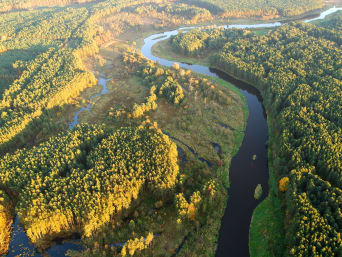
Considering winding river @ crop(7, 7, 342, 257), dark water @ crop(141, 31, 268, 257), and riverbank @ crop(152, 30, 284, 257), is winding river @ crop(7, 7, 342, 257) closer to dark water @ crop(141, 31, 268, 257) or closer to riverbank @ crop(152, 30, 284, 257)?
dark water @ crop(141, 31, 268, 257)

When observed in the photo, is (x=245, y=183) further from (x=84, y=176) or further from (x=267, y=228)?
(x=84, y=176)

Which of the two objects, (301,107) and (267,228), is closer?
(267,228)

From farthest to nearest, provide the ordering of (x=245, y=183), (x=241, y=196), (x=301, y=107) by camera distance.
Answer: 1. (x=301, y=107)
2. (x=245, y=183)
3. (x=241, y=196)

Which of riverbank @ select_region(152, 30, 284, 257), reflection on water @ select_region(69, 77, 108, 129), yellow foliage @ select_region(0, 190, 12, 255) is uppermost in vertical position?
reflection on water @ select_region(69, 77, 108, 129)

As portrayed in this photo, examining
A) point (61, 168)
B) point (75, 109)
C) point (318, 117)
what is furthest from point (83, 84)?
point (318, 117)

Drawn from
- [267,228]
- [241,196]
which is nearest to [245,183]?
[241,196]

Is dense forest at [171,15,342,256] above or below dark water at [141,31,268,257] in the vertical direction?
above

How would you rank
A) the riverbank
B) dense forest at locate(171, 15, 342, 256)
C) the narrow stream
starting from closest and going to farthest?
dense forest at locate(171, 15, 342, 256), the riverbank, the narrow stream

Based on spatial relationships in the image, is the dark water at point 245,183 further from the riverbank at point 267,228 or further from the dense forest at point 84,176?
the dense forest at point 84,176

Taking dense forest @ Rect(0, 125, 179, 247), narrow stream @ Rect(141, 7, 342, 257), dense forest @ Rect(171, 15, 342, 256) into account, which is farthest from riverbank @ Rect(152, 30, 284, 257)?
dense forest @ Rect(0, 125, 179, 247)
